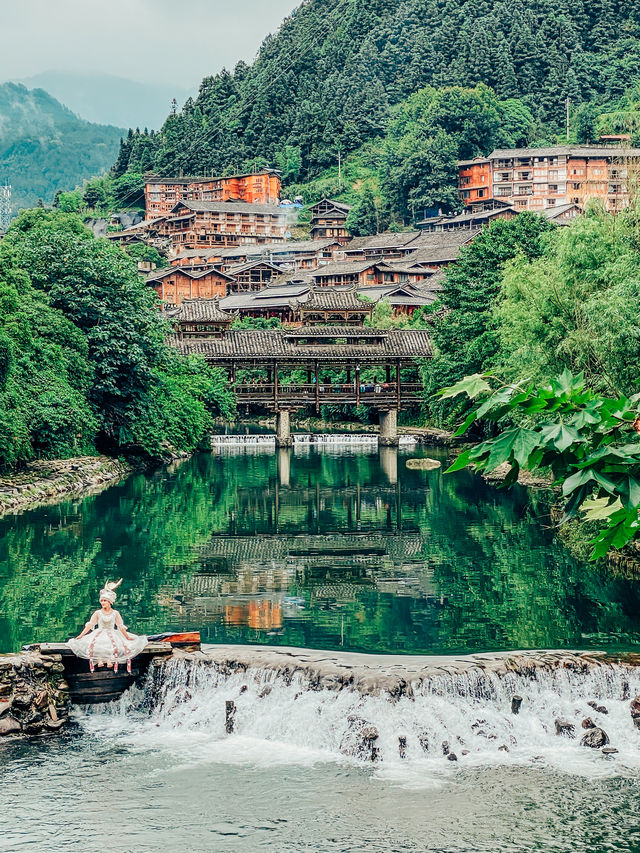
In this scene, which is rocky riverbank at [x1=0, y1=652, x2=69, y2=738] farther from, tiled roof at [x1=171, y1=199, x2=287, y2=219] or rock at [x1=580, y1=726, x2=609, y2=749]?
tiled roof at [x1=171, y1=199, x2=287, y2=219]

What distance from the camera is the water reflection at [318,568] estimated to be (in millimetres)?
18953

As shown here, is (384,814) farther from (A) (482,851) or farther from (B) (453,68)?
(B) (453,68)

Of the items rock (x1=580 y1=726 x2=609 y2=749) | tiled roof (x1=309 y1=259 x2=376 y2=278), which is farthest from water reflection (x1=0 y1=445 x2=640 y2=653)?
tiled roof (x1=309 y1=259 x2=376 y2=278)

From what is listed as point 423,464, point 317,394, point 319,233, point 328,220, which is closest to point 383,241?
point 328,220

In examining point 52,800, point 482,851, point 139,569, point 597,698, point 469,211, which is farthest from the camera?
point 469,211

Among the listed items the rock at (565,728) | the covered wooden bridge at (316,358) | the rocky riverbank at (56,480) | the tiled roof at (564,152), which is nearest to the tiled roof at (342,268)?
the tiled roof at (564,152)

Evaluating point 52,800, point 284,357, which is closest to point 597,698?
point 52,800

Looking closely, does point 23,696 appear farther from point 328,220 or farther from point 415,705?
point 328,220

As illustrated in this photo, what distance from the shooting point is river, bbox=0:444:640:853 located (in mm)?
12141

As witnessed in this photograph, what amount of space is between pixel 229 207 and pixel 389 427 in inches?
2065

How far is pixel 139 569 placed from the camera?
24.2m

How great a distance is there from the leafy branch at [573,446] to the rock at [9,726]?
11.0m

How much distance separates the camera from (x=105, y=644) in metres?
15.7

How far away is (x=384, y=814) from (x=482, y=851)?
1.20 m
